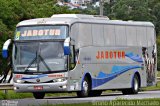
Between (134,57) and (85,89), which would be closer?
(85,89)

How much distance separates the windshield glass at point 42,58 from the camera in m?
30.7

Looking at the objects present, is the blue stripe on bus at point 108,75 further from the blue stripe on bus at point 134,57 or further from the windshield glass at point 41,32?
the windshield glass at point 41,32

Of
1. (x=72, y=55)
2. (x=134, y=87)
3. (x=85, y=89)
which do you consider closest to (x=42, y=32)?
(x=72, y=55)

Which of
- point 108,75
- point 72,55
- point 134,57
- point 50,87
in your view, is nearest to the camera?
point 50,87

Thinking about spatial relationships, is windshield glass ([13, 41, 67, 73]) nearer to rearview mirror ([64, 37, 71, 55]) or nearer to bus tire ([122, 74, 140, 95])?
rearview mirror ([64, 37, 71, 55])

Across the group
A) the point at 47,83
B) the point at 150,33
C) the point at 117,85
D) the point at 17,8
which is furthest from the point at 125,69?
the point at 17,8

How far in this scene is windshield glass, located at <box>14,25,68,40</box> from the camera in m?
31.2

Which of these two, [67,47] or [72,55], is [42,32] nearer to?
[72,55]

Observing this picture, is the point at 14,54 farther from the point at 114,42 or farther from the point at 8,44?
the point at 114,42

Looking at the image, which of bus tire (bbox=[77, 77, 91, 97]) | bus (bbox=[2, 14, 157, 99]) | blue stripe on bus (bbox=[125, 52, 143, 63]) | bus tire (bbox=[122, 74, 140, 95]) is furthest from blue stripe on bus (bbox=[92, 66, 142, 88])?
bus tire (bbox=[122, 74, 140, 95])

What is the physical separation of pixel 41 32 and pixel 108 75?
16.1 ft

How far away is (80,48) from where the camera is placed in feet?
Result: 105

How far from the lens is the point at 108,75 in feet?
114

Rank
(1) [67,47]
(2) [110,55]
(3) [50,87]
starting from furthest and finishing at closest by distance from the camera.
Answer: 1. (2) [110,55]
2. (3) [50,87]
3. (1) [67,47]
